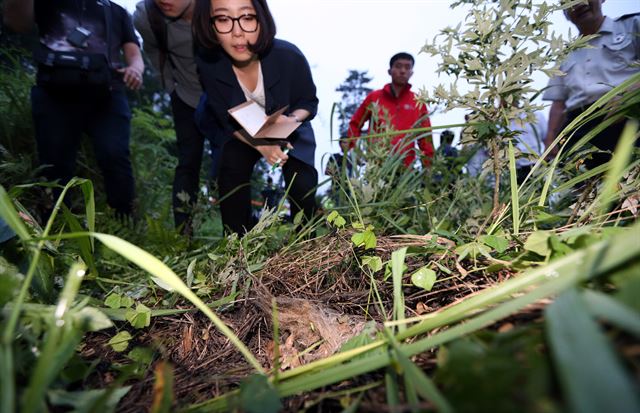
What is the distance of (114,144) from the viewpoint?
2287 mm

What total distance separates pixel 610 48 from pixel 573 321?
108 inches

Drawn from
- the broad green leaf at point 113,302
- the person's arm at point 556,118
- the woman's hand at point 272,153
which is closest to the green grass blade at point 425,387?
the broad green leaf at point 113,302

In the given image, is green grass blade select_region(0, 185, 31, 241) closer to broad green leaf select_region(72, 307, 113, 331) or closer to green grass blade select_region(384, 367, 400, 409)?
broad green leaf select_region(72, 307, 113, 331)

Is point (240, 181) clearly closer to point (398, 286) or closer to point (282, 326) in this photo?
point (282, 326)

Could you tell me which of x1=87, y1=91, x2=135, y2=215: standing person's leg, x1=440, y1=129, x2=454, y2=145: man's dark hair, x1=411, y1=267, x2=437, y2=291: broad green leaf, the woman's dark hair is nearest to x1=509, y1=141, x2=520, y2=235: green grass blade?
x1=411, y1=267, x2=437, y2=291: broad green leaf

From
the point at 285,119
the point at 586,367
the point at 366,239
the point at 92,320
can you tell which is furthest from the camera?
the point at 285,119

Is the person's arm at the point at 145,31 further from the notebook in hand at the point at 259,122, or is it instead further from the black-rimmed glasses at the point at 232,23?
the notebook in hand at the point at 259,122

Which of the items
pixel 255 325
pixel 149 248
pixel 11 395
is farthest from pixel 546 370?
pixel 149 248

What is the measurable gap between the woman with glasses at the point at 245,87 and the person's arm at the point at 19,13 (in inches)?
35.2

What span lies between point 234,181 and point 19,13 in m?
1.46

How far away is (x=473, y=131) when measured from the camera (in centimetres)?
92

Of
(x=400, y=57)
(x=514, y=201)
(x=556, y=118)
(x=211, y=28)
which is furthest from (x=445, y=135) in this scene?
(x=400, y=57)

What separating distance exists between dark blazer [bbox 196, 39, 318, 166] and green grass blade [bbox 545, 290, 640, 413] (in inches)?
75.1

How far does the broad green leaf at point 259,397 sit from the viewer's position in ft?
1.25
